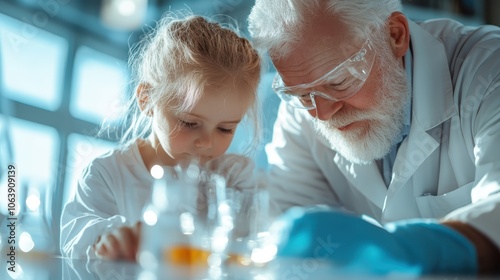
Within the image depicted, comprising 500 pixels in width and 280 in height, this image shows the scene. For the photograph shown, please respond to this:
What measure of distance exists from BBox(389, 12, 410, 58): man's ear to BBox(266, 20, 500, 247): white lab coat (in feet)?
0.12

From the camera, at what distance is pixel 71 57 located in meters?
3.09

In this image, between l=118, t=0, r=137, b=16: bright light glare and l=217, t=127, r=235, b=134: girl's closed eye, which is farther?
l=118, t=0, r=137, b=16: bright light glare

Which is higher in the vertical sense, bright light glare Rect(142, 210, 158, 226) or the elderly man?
the elderly man

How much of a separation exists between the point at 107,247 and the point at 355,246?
0.44 metres

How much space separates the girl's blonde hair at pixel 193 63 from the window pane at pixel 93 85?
1467mm

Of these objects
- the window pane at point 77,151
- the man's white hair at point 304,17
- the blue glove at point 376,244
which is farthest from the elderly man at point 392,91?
the window pane at point 77,151

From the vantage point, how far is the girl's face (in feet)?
4.73

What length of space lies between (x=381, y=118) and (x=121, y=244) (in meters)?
0.86

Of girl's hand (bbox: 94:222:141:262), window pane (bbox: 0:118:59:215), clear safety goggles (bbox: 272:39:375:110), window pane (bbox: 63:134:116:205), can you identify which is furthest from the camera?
window pane (bbox: 63:134:116:205)

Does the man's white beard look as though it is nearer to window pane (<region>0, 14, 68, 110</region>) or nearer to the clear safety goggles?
the clear safety goggles

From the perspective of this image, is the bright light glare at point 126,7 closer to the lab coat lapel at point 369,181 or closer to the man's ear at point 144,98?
the man's ear at point 144,98

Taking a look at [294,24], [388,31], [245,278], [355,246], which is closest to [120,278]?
[245,278]

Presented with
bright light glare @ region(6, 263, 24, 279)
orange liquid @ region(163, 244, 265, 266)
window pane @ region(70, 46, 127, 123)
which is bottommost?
bright light glare @ region(6, 263, 24, 279)

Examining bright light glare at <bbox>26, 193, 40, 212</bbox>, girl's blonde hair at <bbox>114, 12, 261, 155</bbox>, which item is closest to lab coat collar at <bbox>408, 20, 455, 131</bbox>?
girl's blonde hair at <bbox>114, 12, 261, 155</bbox>
